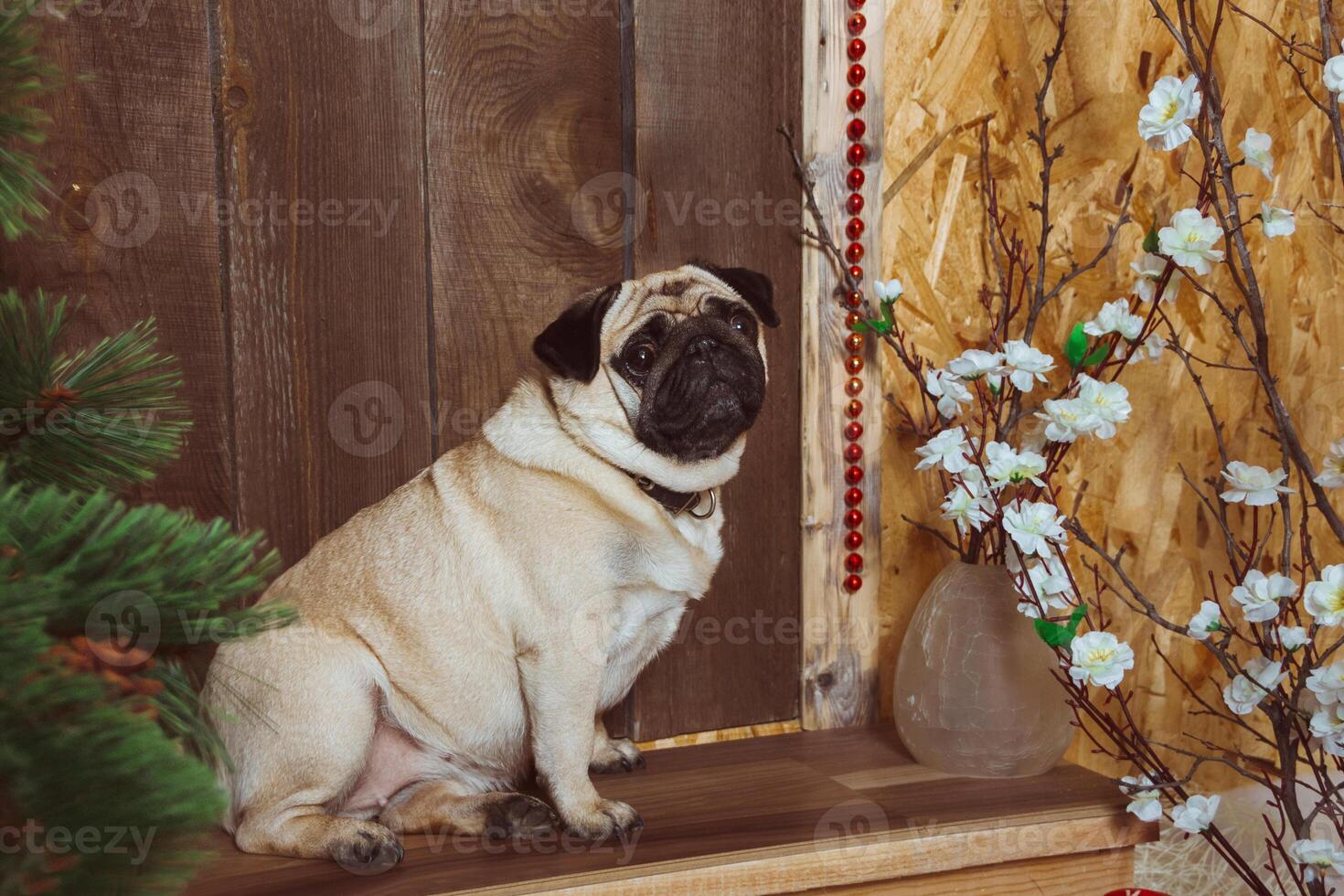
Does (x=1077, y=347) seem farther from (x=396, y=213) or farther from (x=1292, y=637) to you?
(x=396, y=213)

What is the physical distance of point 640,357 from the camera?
1804mm

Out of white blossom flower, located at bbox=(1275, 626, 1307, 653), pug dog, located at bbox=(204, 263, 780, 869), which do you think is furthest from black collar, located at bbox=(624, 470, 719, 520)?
white blossom flower, located at bbox=(1275, 626, 1307, 653)

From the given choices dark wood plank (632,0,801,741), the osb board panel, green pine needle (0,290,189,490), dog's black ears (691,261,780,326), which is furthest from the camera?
the osb board panel

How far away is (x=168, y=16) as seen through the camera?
5.93 ft

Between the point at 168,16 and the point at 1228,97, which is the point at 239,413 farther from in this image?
the point at 1228,97

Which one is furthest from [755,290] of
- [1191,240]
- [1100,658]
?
[1100,658]

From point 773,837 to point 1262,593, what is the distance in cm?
88

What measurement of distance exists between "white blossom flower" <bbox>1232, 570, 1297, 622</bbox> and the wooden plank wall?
0.86m

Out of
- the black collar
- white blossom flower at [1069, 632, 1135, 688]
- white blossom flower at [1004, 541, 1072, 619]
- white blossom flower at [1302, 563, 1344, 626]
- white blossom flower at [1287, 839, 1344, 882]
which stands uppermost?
the black collar

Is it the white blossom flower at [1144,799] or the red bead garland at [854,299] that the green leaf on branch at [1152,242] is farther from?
the white blossom flower at [1144,799]

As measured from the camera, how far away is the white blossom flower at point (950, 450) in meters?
1.98

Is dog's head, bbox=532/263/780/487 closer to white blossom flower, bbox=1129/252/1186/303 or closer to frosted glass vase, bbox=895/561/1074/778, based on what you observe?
frosted glass vase, bbox=895/561/1074/778

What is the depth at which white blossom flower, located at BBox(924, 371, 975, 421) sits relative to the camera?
6.64ft

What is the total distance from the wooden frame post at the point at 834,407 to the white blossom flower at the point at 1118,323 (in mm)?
481
